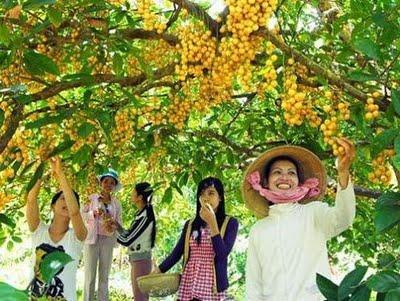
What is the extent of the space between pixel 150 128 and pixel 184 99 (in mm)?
459

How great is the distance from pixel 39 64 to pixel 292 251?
998 millimetres

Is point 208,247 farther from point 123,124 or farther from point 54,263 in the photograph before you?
point 54,263

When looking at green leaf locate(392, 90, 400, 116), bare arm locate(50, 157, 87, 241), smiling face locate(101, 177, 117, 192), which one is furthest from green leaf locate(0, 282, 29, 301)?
smiling face locate(101, 177, 117, 192)

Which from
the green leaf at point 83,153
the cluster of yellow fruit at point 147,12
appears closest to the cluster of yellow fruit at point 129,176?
the green leaf at point 83,153

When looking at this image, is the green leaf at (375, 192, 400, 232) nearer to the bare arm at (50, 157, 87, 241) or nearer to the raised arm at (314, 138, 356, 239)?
the raised arm at (314, 138, 356, 239)

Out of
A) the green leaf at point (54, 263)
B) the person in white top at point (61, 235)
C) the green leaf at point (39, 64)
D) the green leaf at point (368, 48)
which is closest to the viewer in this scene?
the green leaf at point (54, 263)

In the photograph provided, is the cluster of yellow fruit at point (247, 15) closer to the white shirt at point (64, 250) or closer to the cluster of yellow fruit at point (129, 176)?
the white shirt at point (64, 250)

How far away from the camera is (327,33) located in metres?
2.73

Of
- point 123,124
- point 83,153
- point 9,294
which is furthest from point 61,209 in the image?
point 9,294

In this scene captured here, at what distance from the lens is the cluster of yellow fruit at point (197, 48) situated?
1.92m

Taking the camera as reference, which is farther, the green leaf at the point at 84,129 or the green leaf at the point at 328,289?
the green leaf at the point at 84,129

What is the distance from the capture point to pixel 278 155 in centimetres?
252

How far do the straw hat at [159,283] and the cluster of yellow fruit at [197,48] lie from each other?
142 cm

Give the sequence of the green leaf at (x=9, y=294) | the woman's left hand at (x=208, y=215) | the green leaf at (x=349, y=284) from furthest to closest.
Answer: the woman's left hand at (x=208, y=215) → the green leaf at (x=349, y=284) → the green leaf at (x=9, y=294)
